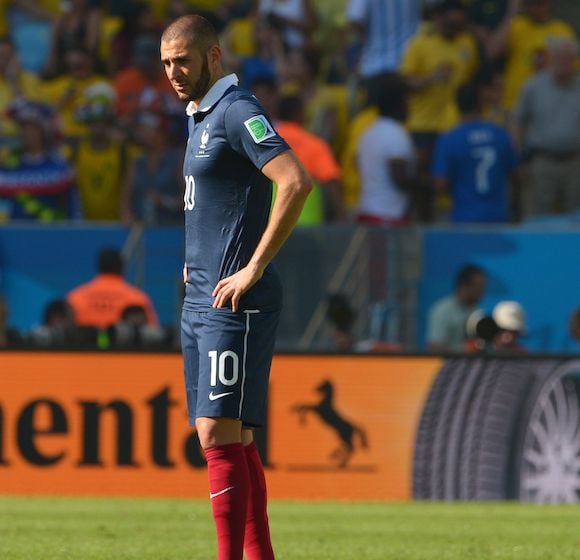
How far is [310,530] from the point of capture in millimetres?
9164

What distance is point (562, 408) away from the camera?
10938 mm

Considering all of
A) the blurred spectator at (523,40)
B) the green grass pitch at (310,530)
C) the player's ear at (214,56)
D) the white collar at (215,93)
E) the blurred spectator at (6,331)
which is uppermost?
the blurred spectator at (523,40)

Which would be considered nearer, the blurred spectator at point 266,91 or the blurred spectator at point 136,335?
the blurred spectator at point 136,335

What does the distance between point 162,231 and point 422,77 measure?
129 inches

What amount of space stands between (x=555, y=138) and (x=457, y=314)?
229 cm

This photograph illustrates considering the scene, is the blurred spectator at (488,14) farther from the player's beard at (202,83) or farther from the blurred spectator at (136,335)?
the player's beard at (202,83)

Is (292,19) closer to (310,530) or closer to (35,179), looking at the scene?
(35,179)

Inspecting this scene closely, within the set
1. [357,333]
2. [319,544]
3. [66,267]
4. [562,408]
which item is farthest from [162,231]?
[319,544]

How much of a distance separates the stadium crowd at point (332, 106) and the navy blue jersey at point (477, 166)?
12 millimetres

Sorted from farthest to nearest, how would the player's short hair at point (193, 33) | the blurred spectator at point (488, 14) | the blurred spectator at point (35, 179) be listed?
the blurred spectator at point (488, 14) < the blurred spectator at point (35, 179) < the player's short hair at point (193, 33)

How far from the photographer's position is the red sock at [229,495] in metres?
5.70

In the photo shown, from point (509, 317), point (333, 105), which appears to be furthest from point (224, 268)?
point (333, 105)

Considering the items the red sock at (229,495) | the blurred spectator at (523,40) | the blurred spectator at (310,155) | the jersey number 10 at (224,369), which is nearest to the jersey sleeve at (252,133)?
the jersey number 10 at (224,369)

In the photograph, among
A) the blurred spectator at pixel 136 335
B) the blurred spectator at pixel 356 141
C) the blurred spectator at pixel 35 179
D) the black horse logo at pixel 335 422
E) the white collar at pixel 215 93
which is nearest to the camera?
the white collar at pixel 215 93
